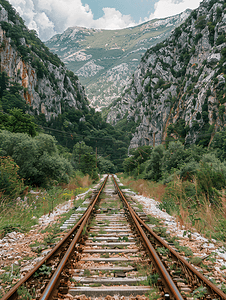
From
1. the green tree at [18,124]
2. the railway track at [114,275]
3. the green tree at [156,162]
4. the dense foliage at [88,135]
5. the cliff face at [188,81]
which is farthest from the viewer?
the dense foliage at [88,135]

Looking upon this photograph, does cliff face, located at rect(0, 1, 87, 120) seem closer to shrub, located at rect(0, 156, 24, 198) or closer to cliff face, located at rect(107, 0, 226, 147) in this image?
cliff face, located at rect(107, 0, 226, 147)

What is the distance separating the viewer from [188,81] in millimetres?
60812

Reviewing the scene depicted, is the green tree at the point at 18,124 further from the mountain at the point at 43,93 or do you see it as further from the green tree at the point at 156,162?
the mountain at the point at 43,93

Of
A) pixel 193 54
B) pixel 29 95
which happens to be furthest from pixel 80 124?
pixel 193 54

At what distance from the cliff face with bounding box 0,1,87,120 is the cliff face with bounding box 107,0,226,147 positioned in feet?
149

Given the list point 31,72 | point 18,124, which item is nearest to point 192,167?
point 18,124

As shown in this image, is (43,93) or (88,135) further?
(88,135)

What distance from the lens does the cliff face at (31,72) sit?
6850 centimetres

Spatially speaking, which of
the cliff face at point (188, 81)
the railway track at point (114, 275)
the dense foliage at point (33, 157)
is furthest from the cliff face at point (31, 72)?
the railway track at point (114, 275)

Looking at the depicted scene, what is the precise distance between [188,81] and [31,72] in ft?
209

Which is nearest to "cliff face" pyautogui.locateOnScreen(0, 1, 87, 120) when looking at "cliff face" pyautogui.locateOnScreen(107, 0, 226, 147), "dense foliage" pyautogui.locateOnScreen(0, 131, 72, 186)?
"cliff face" pyautogui.locateOnScreen(107, 0, 226, 147)

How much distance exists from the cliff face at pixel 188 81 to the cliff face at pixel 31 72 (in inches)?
1784

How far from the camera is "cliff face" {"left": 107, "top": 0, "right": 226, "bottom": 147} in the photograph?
42406mm

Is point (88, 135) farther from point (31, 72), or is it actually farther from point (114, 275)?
point (114, 275)
